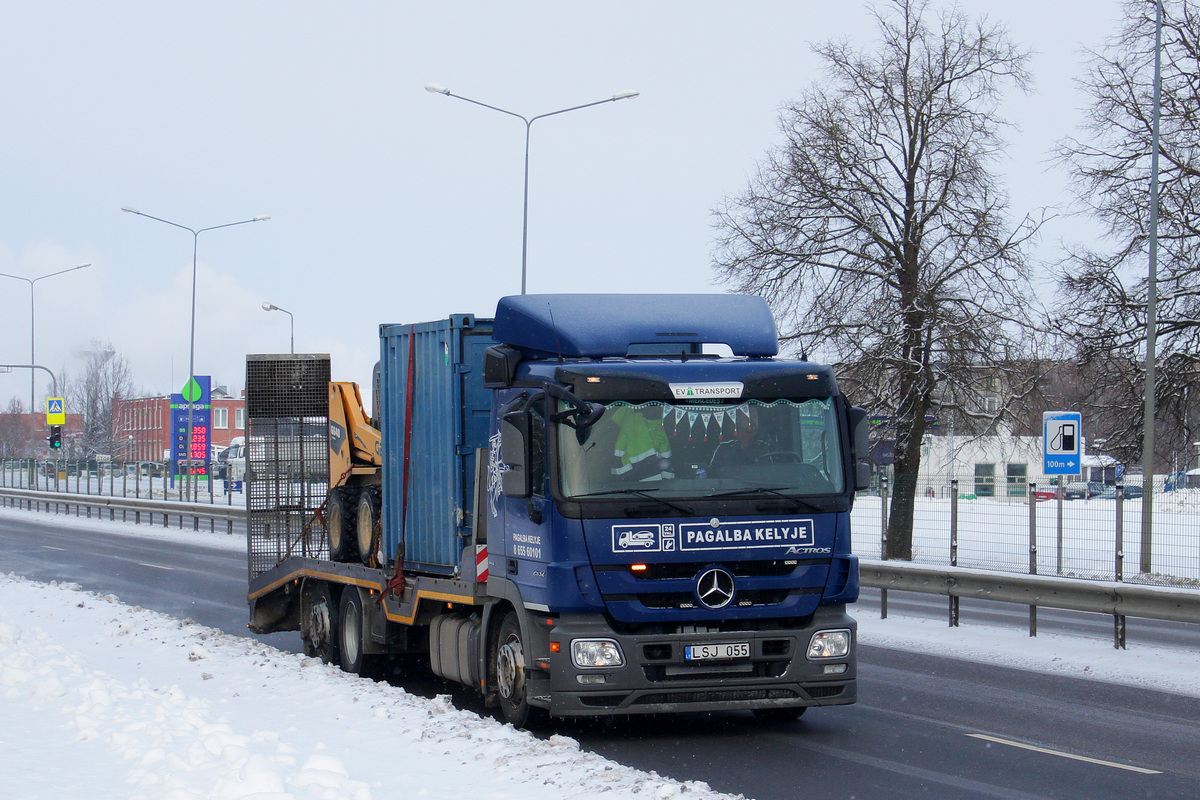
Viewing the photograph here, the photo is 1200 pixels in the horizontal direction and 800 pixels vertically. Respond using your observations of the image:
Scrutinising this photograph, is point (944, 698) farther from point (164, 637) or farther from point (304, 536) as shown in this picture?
point (164, 637)

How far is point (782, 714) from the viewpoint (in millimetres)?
9414

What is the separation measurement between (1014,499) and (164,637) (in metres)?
13.3

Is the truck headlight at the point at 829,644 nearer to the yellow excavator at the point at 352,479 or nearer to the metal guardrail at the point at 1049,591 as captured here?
the yellow excavator at the point at 352,479

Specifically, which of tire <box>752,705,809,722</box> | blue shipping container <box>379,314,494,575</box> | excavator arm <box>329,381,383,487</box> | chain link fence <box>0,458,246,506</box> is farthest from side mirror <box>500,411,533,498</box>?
chain link fence <box>0,458,246,506</box>

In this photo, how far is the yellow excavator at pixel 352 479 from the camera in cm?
1141

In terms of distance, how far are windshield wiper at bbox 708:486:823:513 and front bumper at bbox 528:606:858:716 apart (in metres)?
0.73

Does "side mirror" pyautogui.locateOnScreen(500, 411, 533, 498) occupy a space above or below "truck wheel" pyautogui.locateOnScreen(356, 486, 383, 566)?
above

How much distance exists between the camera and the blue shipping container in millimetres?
9703

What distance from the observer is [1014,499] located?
67.9 feet

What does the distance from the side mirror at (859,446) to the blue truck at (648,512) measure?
0.05 feet

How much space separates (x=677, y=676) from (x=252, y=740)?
8.30ft

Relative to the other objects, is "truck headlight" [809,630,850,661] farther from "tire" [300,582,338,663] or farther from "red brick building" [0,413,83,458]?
"red brick building" [0,413,83,458]

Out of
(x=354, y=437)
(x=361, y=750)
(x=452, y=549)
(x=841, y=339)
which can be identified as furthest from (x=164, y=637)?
(x=841, y=339)

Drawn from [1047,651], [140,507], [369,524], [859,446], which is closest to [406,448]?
[369,524]
